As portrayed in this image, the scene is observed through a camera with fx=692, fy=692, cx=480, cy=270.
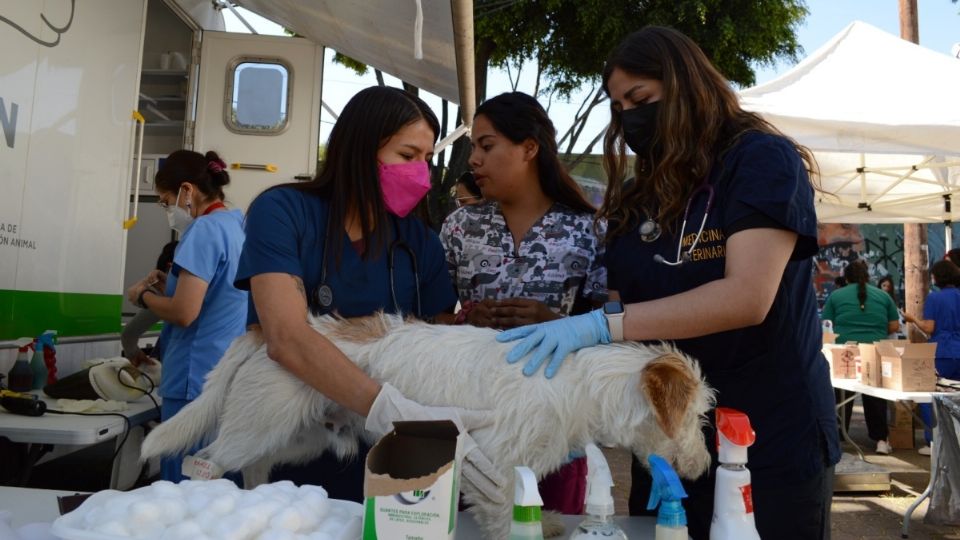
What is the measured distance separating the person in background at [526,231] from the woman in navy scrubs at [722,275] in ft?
1.13

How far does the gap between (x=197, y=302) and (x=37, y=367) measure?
1.10 meters

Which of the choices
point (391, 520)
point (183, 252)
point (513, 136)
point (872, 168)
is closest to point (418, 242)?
point (513, 136)

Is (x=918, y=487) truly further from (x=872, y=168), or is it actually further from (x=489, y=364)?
(x=489, y=364)

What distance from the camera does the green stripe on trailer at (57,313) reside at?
3586mm

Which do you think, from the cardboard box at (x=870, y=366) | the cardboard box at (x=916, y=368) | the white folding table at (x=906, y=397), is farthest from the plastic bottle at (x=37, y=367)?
the cardboard box at (x=870, y=366)

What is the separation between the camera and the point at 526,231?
2.45m

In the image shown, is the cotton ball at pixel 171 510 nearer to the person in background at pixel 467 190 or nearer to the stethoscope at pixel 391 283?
the stethoscope at pixel 391 283

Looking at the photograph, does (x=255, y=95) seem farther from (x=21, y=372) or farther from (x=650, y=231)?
(x=650, y=231)

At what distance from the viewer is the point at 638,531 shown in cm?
168

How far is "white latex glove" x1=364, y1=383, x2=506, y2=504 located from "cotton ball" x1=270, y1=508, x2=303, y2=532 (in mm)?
377

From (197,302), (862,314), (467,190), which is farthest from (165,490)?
(862,314)

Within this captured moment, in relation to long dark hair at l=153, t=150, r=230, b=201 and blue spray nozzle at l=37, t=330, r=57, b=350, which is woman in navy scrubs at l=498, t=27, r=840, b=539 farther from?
blue spray nozzle at l=37, t=330, r=57, b=350

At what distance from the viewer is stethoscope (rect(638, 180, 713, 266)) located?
1.76 m

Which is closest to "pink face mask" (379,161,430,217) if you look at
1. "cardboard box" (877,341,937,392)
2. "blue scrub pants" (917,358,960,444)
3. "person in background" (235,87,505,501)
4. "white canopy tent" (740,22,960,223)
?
"person in background" (235,87,505,501)
